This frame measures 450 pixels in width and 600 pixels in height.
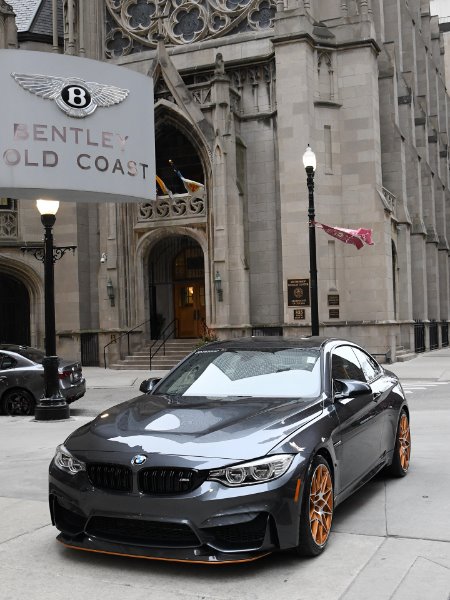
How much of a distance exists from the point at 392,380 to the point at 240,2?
991 inches

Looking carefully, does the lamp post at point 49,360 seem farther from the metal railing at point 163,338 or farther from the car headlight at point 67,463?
the metal railing at point 163,338

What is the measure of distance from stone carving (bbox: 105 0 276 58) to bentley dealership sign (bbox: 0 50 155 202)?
Result: 586 inches

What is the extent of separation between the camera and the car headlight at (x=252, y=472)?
4719 mm

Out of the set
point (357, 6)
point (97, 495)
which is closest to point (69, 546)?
point (97, 495)

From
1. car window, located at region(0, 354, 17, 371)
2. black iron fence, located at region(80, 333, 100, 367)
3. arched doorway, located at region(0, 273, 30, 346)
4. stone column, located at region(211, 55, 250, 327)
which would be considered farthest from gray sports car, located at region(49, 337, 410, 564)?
arched doorway, located at region(0, 273, 30, 346)

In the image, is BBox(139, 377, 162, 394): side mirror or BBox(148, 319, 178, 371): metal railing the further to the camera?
BBox(148, 319, 178, 371): metal railing

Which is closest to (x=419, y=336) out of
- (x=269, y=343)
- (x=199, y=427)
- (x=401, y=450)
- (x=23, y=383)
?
(x=23, y=383)

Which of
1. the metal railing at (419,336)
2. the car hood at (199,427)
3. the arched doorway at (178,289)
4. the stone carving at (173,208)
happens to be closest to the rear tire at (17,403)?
the car hood at (199,427)

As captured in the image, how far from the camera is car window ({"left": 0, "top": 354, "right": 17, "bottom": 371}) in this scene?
49.2ft

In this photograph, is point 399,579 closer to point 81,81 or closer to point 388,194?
point 81,81

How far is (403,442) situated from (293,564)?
10.4ft

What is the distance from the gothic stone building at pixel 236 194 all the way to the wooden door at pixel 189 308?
0.06 meters

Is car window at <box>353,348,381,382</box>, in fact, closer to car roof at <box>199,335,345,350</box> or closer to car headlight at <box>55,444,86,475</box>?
car roof at <box>199,335,345,350</box>

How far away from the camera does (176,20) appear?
30797 millimetres
